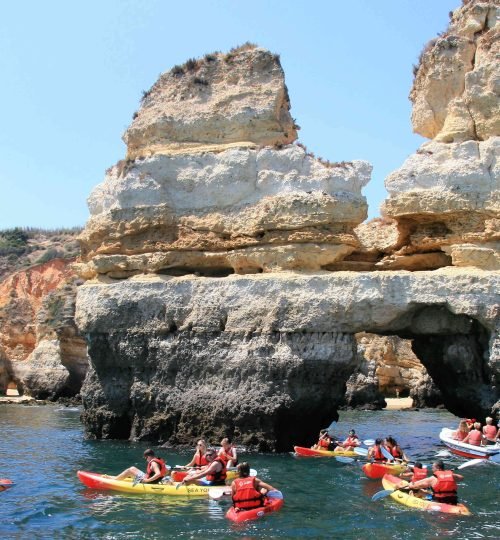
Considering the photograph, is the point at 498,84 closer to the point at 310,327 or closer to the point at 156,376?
the point at 310,327

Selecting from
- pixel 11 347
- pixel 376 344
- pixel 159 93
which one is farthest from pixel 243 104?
pixel 11 347

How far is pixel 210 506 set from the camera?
15.8 meters

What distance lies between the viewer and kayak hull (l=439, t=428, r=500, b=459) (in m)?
20.1

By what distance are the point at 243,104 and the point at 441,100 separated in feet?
19.6

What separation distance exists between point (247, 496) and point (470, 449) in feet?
27.7

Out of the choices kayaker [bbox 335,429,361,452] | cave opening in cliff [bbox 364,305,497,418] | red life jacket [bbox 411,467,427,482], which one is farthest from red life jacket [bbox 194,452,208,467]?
cave opening in cliff [bbox 364,305,497,418]

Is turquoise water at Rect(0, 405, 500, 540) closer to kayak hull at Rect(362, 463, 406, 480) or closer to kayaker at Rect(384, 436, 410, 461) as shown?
kayak hull at Rect(362, 463, 406, 480)

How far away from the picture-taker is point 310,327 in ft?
69.6

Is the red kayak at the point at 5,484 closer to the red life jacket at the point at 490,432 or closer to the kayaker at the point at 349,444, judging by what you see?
the kayaker at the point at 349,444

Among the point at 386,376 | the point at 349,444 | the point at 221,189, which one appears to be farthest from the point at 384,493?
the point at 386,376

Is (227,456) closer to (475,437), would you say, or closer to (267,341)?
(267,341)

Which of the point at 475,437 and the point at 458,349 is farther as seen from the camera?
the point at 458,349

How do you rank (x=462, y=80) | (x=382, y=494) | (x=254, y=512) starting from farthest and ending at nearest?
(x=462, y=80) < (x=382, y=494) < (x=254, y=512)

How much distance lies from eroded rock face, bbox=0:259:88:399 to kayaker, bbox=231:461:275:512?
29.9 m
